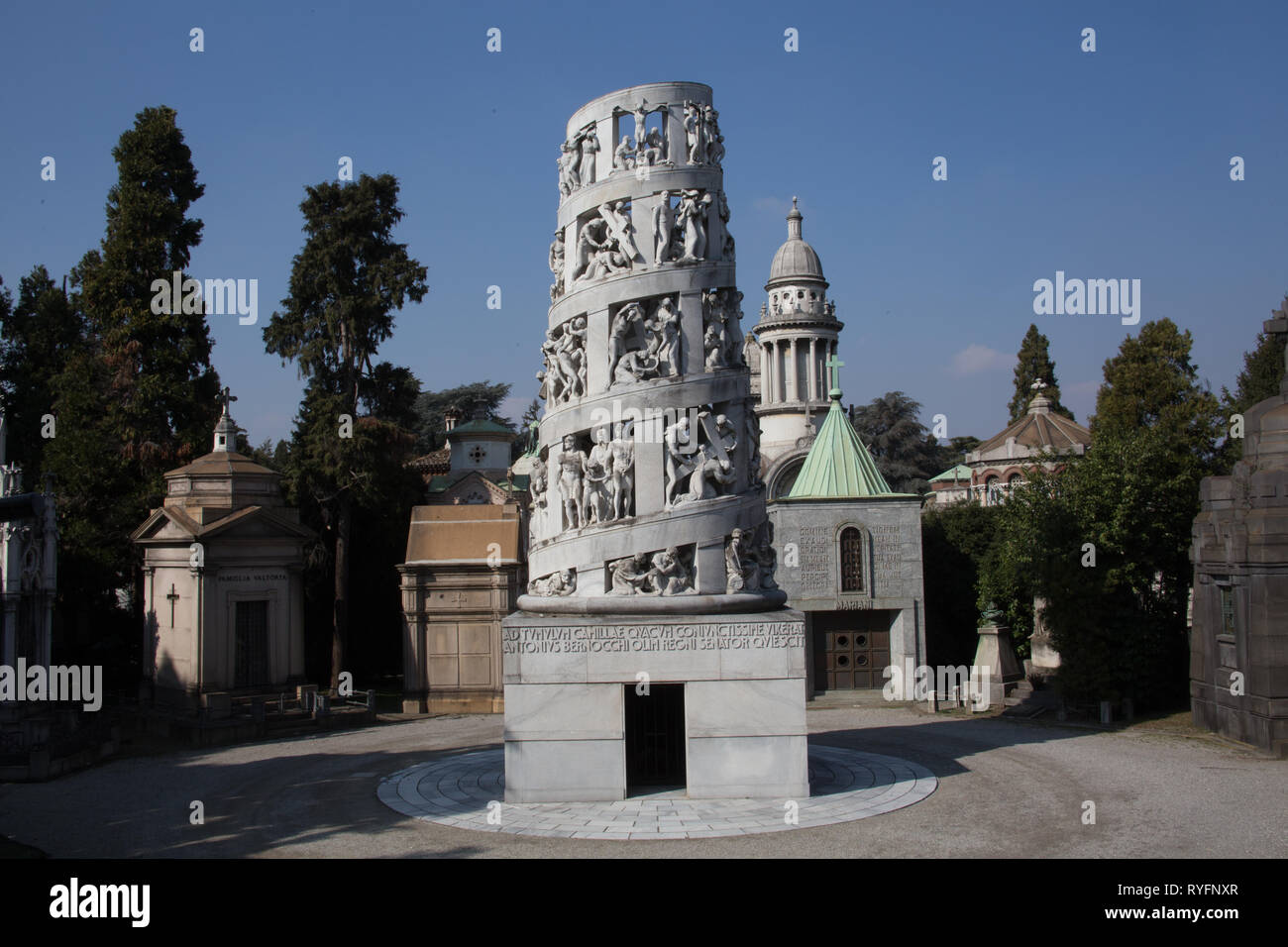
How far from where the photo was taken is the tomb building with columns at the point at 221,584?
2778 centimetres

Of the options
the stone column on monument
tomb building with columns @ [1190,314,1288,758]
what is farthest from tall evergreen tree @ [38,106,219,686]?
the stone column on monument

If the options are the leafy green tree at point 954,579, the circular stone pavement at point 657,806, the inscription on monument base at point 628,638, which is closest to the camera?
the circular stone pavement at point 657,806

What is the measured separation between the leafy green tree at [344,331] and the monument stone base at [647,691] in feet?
64.2

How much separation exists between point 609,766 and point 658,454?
4991 mm

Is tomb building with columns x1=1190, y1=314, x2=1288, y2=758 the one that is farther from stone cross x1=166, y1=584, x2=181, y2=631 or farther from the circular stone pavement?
stone cross x1=166, y1=584, x2=181, y2=631

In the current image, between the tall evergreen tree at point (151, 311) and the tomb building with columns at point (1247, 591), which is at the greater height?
the tall evergreen tree at point (151, 311)

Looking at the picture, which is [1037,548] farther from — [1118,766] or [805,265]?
[805,265]

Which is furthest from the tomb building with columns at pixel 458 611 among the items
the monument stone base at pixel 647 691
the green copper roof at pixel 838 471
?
the monument stone base at pixel 647 691

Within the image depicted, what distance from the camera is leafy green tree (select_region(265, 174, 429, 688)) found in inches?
1362

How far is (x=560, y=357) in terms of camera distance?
18062 millimetres

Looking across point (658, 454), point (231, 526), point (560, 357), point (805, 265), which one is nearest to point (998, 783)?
point (658, 454)

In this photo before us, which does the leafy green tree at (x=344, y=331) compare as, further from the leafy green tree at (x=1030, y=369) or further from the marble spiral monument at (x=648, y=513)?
the leafy green tree at (x=1030, y=369)

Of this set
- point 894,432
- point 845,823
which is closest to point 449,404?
point 894,432

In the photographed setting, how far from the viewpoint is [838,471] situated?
34.2m
